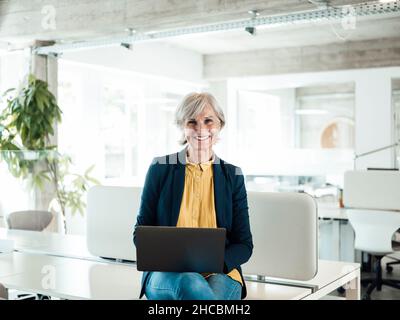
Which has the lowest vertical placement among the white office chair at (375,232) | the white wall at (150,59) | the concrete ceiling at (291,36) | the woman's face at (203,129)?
the white office chair at (375,232)

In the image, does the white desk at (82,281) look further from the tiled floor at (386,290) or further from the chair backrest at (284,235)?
the tiled floor at (386,290)

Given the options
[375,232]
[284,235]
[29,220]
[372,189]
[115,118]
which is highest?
[115,118]

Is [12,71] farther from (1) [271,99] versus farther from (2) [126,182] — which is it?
(1) [271,99]

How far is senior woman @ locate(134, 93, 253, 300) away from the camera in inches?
90.6

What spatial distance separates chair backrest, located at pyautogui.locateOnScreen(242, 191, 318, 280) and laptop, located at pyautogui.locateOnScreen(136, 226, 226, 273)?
1.86ft

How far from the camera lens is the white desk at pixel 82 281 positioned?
7.98 feet

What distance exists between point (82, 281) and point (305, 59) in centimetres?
639

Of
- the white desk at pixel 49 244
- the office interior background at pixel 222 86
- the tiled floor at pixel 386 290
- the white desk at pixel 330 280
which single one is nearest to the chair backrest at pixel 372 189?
the office interior background at pixel 222 86

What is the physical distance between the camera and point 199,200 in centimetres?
233

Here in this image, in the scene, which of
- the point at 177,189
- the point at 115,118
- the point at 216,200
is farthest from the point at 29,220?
the point at 115,118

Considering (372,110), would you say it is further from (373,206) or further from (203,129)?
(203,129)

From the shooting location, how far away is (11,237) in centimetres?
371

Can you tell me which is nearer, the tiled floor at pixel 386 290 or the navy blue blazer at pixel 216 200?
the navy blue blazer at pixel 216 200
